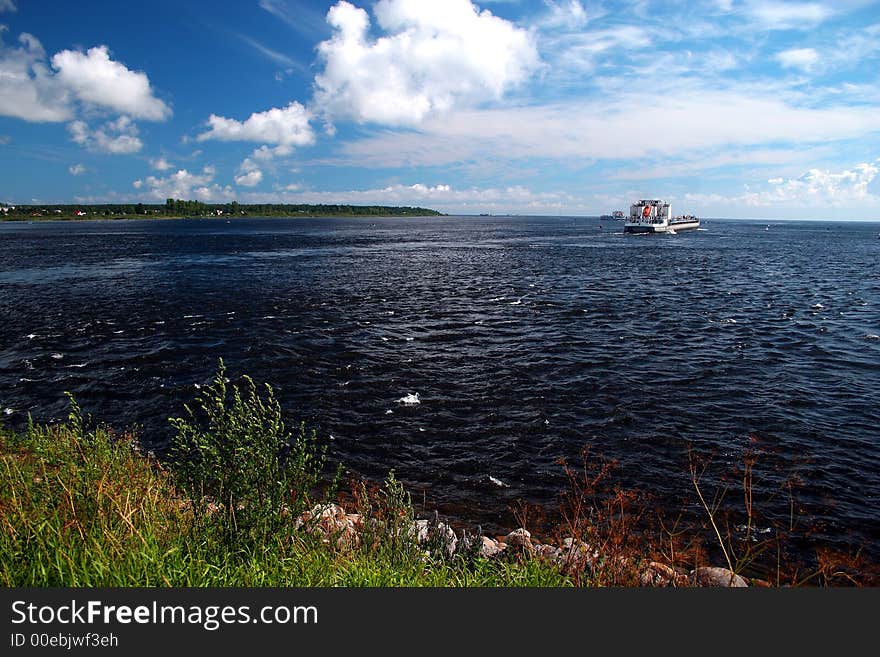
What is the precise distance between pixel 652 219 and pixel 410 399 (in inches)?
6032

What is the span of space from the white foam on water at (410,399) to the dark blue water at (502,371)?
45 cm

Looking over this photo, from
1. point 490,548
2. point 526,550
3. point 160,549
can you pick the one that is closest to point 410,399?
point 490,548

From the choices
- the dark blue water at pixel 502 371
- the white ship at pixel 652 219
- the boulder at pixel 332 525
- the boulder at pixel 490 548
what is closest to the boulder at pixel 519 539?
the boulder at pixel 490 548

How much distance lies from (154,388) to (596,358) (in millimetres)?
20545

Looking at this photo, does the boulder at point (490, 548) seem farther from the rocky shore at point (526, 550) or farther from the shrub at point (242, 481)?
the shrub at point (242, 481)

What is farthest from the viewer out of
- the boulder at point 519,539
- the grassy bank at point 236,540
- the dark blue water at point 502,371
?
the dark blue water at point 502,371

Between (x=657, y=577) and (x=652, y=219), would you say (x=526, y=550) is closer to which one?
(x=657, y=577)

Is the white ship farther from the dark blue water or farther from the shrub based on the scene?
the shrub

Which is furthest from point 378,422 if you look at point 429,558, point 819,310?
point 819,310

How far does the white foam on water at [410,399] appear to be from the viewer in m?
19.1

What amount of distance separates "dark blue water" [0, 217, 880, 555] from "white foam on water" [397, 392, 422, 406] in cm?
45

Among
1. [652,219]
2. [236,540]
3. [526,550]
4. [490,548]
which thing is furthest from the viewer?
[652,219]

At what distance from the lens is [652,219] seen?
152 meters

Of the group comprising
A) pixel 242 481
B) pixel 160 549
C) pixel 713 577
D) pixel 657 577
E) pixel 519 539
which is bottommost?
pixel 519 539
